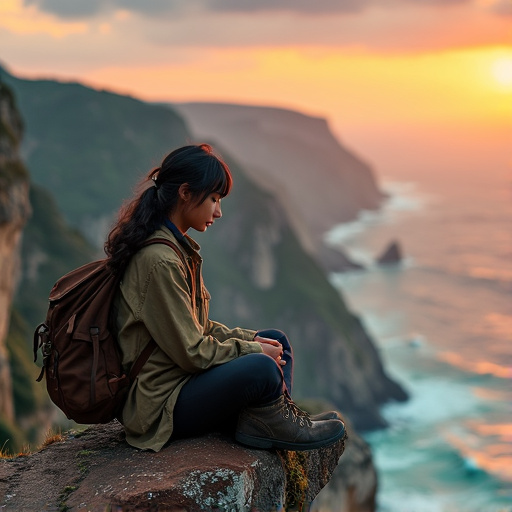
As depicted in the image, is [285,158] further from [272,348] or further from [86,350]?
[86,350]

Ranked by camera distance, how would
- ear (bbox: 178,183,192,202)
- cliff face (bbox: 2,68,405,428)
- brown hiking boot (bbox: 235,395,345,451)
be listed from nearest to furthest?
ear (bbox: 178,183,192,202) < brown hiking boot (bbox: 235,395,345,451) < cliff face (bbox: 2,68,405,428)

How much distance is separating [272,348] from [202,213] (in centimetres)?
118

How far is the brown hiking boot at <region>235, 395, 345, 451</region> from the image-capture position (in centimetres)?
551

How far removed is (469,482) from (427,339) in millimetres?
36343

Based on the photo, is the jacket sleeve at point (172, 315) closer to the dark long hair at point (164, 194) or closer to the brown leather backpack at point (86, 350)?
the brown leather backpack at point (86, 350)

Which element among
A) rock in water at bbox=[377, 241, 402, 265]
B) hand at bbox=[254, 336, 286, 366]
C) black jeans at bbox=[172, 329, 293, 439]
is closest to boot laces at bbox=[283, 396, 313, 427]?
black jeans at bbox=[172, 329, 293, 439]

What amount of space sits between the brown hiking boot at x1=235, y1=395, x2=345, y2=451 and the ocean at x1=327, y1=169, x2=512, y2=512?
39686 mm

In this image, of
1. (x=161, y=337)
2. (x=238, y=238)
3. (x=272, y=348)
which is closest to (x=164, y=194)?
(x=161, y=337)

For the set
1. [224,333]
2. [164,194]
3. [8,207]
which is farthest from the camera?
[8,207]

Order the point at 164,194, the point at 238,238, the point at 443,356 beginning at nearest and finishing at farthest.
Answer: the point at 164,194 → the point at 443,356 → the point at 238,238

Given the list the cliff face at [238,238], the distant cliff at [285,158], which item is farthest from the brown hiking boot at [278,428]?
the distant cliff at [285,158]

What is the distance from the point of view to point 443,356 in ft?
258

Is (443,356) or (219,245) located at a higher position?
(219,245)

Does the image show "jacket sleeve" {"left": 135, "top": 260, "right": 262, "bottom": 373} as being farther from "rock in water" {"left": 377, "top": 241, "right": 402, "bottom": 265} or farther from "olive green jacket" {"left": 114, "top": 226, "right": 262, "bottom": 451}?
"rock in water" {"left": 377, "top": 241, "right": 402, "bottom": 265}
